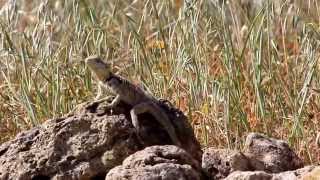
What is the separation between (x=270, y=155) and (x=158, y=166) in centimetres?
81

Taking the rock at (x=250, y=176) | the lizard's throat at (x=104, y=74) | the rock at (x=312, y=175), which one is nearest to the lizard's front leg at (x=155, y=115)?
the lizard's throat at (x=104, y=74)

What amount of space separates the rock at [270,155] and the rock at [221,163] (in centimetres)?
19

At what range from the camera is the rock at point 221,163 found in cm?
388

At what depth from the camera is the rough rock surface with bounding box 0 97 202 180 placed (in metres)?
4.04

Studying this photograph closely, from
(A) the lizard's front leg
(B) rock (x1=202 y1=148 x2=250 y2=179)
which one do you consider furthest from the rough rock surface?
(B) rock (x1=202 y1=148 x2=250 y2=179)

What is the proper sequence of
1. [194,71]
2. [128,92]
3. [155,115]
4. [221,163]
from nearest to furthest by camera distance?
[221,163]
[155,115]
[128,92]
[194,71]

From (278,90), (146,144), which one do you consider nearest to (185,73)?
(278,90)

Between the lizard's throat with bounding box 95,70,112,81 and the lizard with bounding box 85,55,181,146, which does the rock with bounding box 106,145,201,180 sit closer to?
the lizard with bounding box 85,55,181,146

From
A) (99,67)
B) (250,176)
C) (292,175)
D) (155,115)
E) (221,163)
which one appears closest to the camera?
(250,176)

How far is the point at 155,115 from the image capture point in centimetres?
428

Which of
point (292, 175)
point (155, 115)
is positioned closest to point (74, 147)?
point (155, 115)

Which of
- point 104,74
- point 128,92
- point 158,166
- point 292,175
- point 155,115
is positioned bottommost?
point 292,175

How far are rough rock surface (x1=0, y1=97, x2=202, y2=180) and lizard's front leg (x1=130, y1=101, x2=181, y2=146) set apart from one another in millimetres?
39

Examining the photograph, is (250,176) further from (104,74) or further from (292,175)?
(104,74)
